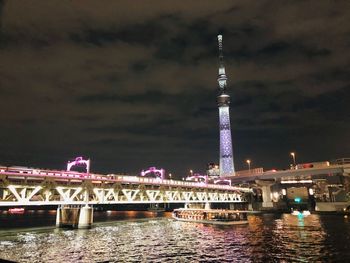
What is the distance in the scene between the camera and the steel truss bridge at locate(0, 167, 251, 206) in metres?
59.2

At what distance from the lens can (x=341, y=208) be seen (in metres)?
108

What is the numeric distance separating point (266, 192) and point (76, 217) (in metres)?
109

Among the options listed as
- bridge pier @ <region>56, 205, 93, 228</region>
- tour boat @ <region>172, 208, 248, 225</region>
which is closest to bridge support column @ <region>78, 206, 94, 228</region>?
bridge pier @ <region>56, 205, 93, 228</region>

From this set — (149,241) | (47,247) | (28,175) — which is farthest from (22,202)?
(149,241)

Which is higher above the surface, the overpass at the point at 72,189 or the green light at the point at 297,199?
the overpass at the point at 72,189

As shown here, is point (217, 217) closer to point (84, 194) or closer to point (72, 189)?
point (84, 194)

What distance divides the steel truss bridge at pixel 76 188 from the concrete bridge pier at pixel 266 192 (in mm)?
49108

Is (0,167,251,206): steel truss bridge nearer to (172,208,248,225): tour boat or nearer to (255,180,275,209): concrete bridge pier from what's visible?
(172,208,248,225): tour boat

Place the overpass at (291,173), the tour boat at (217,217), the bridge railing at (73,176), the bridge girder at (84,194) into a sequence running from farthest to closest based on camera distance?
the overpass at (291,173), the tour boat at (217,217), the bridge girder at (84,194), the bridge railing at (73,176)

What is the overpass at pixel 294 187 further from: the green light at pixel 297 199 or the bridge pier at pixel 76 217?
the bridge pier at pixel 76 217

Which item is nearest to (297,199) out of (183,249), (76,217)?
(76,217)

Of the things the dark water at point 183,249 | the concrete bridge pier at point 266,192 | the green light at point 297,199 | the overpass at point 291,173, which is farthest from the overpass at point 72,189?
the green light at point 297,199

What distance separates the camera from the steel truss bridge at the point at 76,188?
194 feet

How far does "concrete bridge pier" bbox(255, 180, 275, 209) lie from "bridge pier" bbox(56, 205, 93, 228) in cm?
10162
